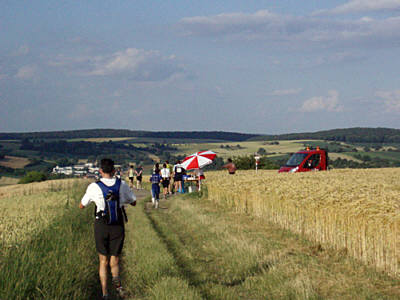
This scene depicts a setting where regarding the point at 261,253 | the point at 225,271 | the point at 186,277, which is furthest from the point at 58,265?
the point at 261,253

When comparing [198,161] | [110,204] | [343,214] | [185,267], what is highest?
[110,204]

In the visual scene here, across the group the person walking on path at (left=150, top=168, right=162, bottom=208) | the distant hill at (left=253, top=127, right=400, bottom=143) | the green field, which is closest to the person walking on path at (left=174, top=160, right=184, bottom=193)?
the person walking on path at (left=150, top=168, right=162, bottom=208)

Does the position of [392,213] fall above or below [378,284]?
above

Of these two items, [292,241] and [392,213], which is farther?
[292,241]

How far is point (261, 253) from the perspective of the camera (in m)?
11.4

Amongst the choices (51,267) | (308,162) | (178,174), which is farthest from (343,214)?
(308,162)

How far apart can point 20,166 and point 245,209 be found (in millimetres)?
95114

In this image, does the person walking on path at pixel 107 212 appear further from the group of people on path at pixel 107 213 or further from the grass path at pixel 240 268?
the grass path at pixel 240 268

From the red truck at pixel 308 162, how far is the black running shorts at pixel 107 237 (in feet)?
78.4

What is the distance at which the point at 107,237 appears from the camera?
8.20 metres

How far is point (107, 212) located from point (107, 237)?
0.44m

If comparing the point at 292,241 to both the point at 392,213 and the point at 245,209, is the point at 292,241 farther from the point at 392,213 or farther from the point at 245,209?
the point at 245,209

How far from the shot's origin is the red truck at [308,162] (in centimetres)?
3142

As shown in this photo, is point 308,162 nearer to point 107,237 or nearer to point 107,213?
point 107,237
